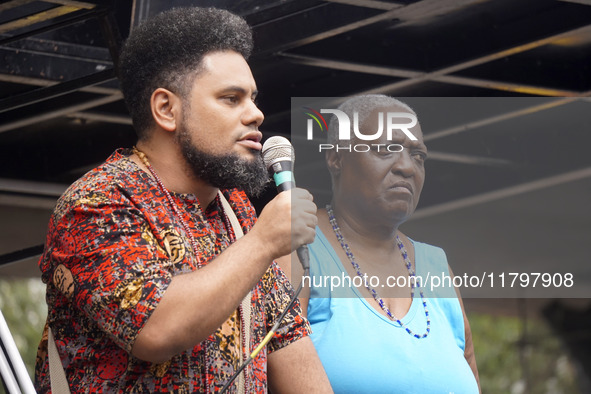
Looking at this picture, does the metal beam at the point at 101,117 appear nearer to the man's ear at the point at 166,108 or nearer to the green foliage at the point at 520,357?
the man's ear at the point at 166,108

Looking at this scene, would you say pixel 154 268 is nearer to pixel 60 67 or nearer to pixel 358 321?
pixel 358 321

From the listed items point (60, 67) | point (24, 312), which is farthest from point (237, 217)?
point (24, 312)

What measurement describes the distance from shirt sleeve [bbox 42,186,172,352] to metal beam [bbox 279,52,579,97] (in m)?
1.72

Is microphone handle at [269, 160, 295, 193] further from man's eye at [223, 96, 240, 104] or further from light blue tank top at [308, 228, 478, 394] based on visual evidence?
light blue tank top at [308, 228, 478, 394]

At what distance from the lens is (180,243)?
2.10 meters

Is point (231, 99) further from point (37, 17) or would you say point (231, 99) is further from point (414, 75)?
point (414, 75)

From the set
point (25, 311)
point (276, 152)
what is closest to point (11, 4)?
point (276, 152)

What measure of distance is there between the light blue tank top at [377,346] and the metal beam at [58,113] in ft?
4.75

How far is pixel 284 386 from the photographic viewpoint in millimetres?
2381

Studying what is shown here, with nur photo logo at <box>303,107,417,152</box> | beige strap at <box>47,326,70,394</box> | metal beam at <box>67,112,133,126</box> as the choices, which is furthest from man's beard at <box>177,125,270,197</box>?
metal beam at <box>67,112,133,126</box>

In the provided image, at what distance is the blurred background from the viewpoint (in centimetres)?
331

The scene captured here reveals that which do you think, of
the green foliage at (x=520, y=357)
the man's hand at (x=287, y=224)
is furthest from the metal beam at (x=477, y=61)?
the green foliage at (x=520, y=357)

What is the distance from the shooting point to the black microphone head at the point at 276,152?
2.13 meters

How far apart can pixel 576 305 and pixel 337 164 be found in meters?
9.10
